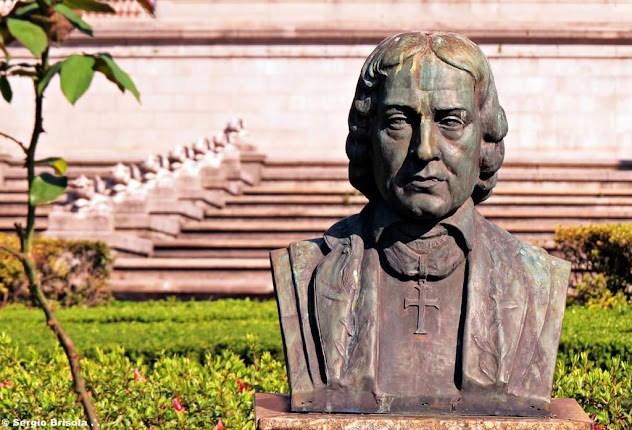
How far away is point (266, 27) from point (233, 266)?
10.2 m

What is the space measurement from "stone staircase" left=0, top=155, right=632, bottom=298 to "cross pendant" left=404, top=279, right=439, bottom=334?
9.32 meters

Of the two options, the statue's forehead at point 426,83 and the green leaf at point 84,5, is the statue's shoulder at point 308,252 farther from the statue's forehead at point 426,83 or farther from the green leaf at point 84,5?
the green leaf at point 84,5

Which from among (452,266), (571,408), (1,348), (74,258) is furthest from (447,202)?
(74,258)

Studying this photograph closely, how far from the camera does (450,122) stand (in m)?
4.41

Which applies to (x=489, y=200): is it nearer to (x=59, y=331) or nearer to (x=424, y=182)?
(x=424, y=182)

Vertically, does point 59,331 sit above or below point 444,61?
below

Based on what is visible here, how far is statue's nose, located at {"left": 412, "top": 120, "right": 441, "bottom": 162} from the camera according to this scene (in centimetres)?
432

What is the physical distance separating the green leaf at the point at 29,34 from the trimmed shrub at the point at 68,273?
10.5m

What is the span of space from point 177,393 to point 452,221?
2.56 meters

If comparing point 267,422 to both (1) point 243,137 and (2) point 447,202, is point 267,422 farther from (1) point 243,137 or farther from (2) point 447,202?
(1) point 243,137

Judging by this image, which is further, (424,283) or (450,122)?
(424,283)

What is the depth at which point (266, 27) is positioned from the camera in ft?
78.0

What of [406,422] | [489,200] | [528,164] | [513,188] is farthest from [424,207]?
[528,164]

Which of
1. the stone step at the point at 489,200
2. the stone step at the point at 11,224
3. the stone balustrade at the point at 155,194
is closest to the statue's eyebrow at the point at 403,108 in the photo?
the stone balustrade at the point at 155,194
